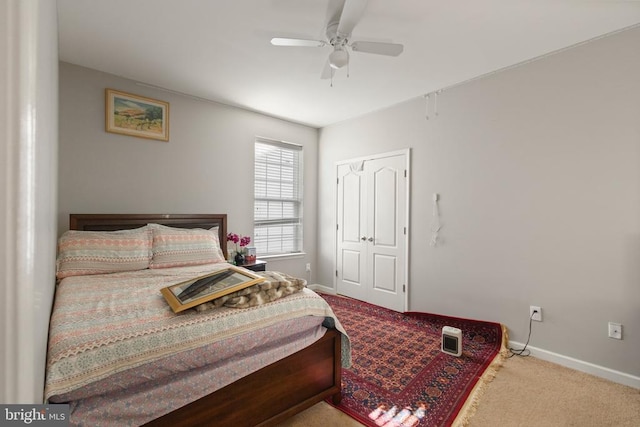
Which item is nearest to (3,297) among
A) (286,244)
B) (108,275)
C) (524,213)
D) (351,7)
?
(351,7)

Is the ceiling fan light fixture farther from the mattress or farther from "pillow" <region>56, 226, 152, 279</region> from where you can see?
"pillow" <region>56, 226, 152, 279</region>

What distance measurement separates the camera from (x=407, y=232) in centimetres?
356

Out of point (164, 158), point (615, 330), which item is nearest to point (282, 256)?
point (164, 158)

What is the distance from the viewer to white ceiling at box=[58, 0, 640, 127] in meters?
1.99

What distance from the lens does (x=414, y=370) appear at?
7.72ft

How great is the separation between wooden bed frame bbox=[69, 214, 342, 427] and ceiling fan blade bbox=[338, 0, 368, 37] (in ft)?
6.58

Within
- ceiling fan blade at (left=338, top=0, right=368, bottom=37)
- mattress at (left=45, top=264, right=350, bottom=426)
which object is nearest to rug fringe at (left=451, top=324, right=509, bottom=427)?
mattress at (left=45, top=264, right=350, bottom=426)

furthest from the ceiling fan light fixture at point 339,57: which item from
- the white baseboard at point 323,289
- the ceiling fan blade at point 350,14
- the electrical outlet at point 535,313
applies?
the white baseboard at point 323,289

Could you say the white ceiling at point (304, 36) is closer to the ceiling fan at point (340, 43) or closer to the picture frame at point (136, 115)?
the ceiling fan at point (340, 43)

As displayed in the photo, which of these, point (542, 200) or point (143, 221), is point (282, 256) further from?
point (542, 200)

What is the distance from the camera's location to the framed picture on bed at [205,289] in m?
1.49

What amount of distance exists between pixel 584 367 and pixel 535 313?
1.56 ft

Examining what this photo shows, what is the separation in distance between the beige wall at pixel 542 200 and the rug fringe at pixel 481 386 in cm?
16

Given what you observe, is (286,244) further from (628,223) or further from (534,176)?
(628,223)
